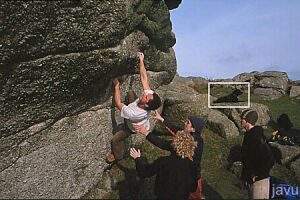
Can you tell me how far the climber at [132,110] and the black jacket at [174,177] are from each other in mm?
3732

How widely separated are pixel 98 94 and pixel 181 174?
5.34m

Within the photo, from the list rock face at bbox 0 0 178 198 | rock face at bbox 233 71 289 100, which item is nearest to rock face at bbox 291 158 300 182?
rock face at bbox 0 0 178 198

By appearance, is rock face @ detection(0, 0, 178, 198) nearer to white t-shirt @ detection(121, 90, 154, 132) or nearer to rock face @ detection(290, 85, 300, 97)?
white t-shirt @ detection(121, 90, 154, 132)

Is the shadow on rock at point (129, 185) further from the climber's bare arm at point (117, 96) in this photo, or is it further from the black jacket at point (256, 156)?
the black jacket at point (256, 156)

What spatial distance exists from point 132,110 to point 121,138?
68.4 inches

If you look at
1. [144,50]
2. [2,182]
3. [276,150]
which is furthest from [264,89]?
[2,182]

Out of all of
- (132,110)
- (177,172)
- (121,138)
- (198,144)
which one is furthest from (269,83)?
(177,172)

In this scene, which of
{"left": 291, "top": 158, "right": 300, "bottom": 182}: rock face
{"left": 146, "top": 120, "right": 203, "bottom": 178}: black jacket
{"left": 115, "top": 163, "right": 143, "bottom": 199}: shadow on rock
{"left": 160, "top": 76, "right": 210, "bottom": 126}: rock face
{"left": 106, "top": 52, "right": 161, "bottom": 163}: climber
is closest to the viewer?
{"left": 146, "top": 120, "right": 203, "bottom": 178}: black jacket

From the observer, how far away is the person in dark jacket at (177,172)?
318 inches

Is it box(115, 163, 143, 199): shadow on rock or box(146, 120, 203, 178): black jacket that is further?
box(115, 163, 143, 199): shadow on rock

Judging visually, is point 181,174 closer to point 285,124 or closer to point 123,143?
point 123,143

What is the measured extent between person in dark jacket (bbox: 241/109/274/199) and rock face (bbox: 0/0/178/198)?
468cm

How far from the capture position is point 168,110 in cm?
1739

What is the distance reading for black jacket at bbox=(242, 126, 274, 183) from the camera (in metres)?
9.65
